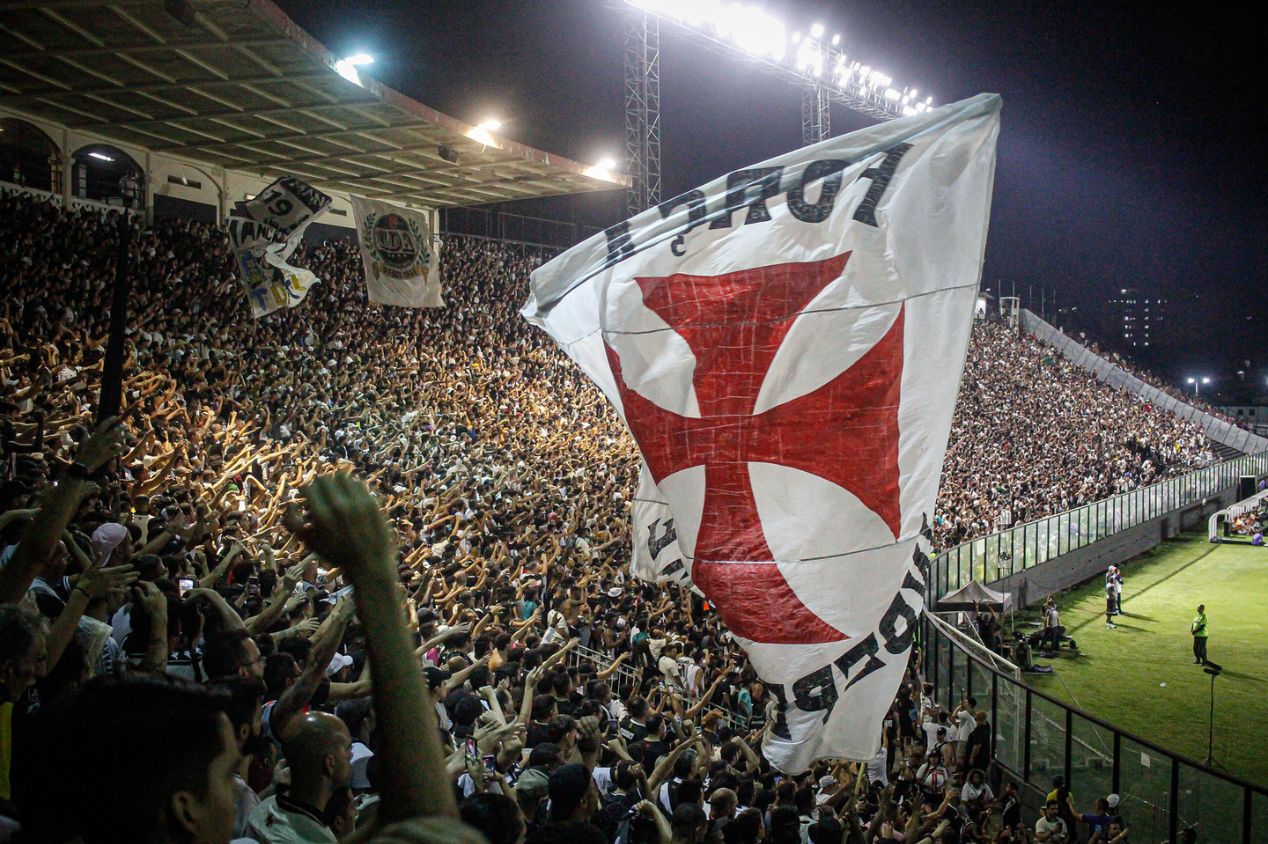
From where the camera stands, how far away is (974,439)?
3597cm

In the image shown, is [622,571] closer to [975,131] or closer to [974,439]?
[975,131]

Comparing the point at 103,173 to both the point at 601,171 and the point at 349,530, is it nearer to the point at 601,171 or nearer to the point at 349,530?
the point at 601,171

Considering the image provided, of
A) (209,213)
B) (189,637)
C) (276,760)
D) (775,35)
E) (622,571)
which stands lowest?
(622,571)

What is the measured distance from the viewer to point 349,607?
4496mm

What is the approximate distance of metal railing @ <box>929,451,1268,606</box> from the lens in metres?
21.5

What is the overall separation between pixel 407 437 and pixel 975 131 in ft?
40.3

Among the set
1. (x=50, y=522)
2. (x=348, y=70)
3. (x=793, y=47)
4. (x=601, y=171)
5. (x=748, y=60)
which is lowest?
(x=50, y=522)

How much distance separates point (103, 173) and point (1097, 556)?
29421 millimetres

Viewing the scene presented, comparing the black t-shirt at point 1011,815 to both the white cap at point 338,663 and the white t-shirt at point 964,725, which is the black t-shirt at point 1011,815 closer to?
the white t-shirt at point 964,725

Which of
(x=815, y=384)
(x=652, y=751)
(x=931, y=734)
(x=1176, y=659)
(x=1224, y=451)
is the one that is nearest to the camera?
(x=815, y=384)

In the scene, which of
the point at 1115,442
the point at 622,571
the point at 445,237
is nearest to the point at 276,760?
the point at 622,571

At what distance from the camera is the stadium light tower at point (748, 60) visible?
25.5 metres

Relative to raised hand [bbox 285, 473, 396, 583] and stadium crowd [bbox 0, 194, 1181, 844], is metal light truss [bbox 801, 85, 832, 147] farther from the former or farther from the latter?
raised hand [bbox 285, 473, 396, 583]

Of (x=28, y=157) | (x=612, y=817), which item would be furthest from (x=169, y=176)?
(x=612, y=817)
